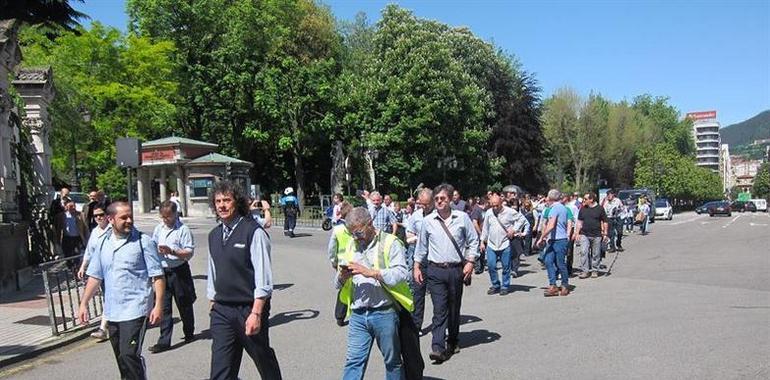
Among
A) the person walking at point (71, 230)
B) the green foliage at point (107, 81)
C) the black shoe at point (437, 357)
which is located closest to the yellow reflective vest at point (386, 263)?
the black shoe at point (437, 357)

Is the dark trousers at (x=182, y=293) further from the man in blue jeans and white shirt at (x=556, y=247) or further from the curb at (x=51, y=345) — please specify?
the man in blue jeans and white shirt at (x=556, y=247)

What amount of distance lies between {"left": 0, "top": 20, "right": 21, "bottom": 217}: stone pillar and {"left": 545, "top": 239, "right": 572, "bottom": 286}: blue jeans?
37.2ft

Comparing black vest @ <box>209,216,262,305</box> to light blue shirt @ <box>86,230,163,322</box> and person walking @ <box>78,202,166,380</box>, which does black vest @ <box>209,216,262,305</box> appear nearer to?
person walking @ <box>78,202,166,380</box>

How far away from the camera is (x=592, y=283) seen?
42.0 feet

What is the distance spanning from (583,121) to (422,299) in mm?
57409

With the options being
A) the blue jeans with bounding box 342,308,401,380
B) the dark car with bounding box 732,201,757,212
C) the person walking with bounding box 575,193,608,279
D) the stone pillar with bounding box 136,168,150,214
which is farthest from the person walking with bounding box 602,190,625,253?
the dark car with bounding box 732,201,757,212

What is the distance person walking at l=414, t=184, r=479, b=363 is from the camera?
7012mm

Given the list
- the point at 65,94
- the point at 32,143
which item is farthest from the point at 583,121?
the point at 32,143

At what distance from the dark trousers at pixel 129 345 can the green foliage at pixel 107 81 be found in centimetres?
2714

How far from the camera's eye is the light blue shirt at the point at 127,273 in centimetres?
535

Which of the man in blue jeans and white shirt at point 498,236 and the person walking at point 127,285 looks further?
the man in blue jeans and white shirt at point 498,236

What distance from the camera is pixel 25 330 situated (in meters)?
9.34

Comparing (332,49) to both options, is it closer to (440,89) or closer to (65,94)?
(440,89)

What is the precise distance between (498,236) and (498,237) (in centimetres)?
2
